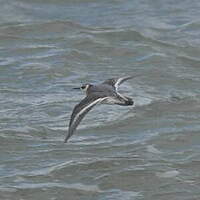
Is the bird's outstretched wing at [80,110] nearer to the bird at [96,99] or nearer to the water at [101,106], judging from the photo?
the bird at [96,99]

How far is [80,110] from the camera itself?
10328mm

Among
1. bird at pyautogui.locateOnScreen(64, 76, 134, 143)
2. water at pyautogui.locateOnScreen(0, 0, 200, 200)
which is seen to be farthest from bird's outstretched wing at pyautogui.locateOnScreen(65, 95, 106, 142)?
water at pyautogui.locateOnScreen(0, 0, 200, 200)

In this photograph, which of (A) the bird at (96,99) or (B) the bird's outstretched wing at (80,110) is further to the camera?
(A) the bird at (96,99)

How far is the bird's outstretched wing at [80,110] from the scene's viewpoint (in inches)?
393

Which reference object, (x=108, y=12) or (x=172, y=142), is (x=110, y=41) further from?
(x=172, y=142)

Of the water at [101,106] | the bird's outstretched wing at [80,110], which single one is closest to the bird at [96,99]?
the bird's outstretched wing at [80,110]

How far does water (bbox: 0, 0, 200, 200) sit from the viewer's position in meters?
10.3

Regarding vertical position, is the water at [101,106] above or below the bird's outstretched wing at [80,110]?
below

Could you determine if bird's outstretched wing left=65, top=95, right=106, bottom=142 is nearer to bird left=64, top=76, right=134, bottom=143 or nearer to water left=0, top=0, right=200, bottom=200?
bird left=64, top=76, right=134, bottom=143

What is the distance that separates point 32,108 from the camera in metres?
12.7

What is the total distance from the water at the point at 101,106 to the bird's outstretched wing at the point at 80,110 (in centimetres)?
62

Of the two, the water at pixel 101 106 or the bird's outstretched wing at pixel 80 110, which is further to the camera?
the water at pixel 101 106

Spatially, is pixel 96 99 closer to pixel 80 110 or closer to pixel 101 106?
pixel 80 110

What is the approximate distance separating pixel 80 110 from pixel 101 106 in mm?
2744
